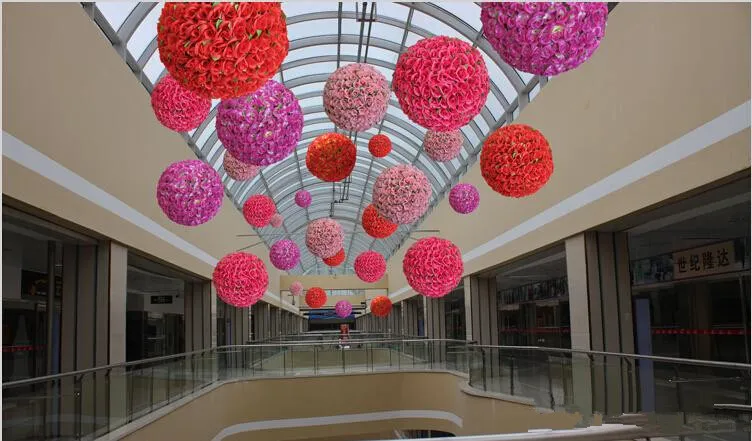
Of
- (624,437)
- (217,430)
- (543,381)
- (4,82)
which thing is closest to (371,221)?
(543,381)

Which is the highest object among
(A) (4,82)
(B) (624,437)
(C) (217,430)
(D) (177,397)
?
(A) (4,82)

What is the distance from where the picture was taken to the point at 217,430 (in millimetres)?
11898

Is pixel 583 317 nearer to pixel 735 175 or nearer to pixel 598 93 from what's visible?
pixel 598 93

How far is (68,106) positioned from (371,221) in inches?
156

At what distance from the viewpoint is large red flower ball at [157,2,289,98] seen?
9.56 feet

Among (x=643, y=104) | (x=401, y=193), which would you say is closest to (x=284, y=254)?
(x=401, y=193)

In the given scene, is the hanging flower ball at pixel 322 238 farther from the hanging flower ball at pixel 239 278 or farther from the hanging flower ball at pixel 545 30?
the hanging flower ball at pixel 545 30

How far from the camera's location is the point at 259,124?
431 centimetres

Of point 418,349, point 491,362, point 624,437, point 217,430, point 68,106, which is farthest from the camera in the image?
point 418,349

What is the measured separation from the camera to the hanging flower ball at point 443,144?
308 inches

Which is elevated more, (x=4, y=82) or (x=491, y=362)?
(x=4, y=82)

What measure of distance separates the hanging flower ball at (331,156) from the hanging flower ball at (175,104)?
1126 mm

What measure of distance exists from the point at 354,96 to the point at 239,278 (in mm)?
3416

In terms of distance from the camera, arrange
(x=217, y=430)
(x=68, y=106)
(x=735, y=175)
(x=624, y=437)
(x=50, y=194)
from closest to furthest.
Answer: (x=624, y=437) < (x=735, y=175) < (x=50, y=194) < (x=68, y=106) < (x=217, y=430)
